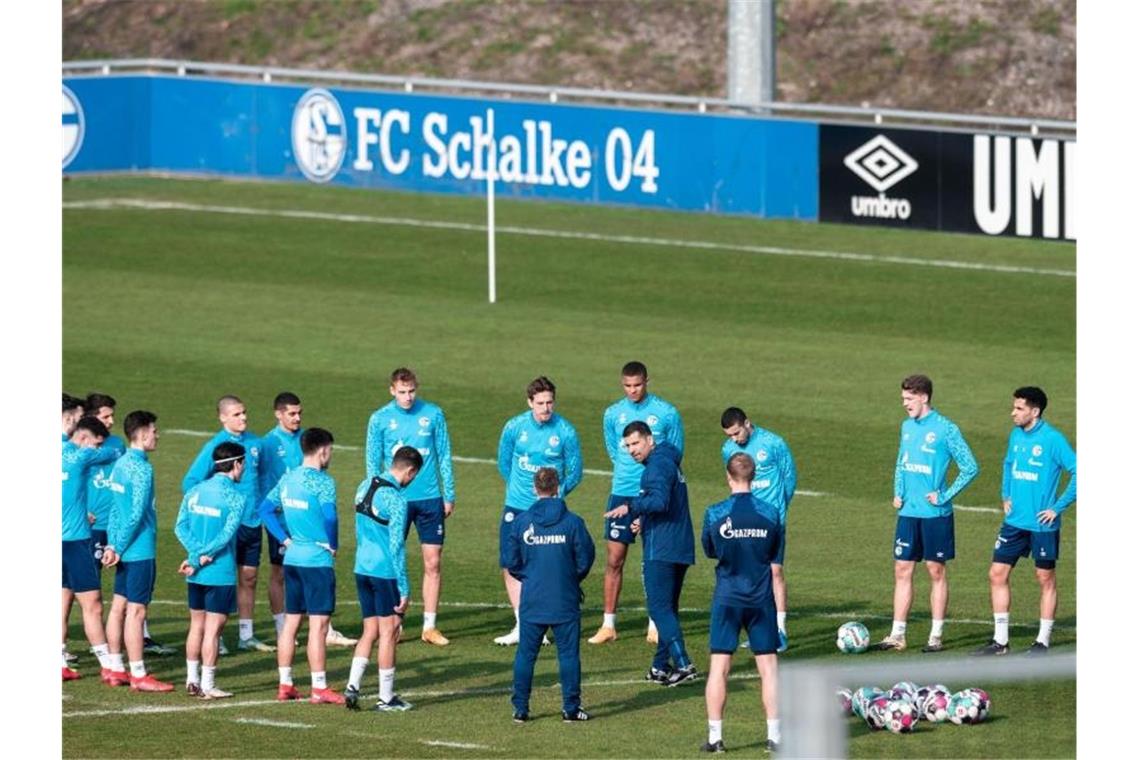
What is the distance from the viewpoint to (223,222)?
39.2 m

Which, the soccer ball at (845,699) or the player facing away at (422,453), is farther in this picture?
the player facing away at (422,453)

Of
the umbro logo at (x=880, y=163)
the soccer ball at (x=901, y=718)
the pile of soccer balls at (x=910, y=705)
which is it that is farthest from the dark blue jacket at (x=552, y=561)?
the umbro logo at (x=880, y=163)

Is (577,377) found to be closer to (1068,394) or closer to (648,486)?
(1068,394)

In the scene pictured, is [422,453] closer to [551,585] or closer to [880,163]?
[551,585]

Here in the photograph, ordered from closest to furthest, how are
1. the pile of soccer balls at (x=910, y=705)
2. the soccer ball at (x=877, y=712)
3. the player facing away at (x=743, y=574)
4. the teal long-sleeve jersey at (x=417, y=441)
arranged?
the pile of soccer balls at (x=910, y=705) < the soccer ball at (x=877, y=712) < the player facing away at (x=743, y=574) < the teal long-sleeve jersey at (x=417, y=441)

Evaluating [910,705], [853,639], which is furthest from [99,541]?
[910,705]

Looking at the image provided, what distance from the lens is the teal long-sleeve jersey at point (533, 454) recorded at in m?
18.8

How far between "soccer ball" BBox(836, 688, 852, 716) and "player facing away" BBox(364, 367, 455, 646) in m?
9.87

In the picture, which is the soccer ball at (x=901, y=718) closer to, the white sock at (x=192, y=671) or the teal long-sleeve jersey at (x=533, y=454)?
the white sock at (x=192, y=671)

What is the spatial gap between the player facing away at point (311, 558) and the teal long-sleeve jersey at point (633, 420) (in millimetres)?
2952

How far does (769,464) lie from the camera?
18.3 metres

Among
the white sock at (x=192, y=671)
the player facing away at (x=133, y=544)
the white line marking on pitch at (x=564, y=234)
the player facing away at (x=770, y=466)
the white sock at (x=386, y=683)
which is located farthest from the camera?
the white line marking on pitch at (x=564, y=234)

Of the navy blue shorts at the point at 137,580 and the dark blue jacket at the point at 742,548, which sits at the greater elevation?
the dark blue jacket at the point at 742,548

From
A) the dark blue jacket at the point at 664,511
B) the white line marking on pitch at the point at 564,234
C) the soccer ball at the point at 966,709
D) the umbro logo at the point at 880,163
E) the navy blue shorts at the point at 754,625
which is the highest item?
the umbro logo at the point at 880,163
